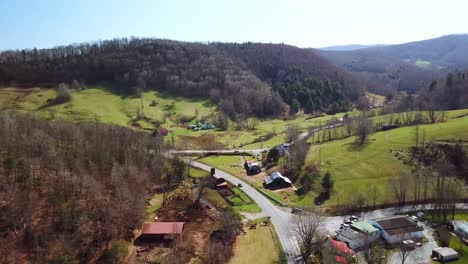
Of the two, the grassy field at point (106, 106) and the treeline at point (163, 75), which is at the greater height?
the treeline at point (163, 75)

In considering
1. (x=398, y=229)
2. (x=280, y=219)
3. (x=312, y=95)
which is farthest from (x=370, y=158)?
(x=312, y=95)

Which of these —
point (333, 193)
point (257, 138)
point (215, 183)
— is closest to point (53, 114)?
point (257, 138)

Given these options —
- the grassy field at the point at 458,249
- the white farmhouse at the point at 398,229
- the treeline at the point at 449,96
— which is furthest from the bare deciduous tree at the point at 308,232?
the treeline at the point at 449,96

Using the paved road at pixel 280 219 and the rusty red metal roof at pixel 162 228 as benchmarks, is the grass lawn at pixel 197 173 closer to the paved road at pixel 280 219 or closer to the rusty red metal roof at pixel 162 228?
the paved road at pixel 280 219

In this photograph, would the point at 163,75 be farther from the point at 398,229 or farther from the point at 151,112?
the point at 398,229

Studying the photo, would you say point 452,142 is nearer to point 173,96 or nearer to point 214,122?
point 214,122

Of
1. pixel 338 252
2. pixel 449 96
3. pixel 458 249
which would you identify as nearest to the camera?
pixel 338 252
